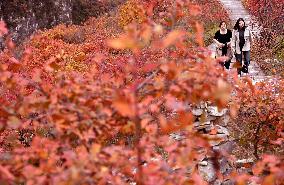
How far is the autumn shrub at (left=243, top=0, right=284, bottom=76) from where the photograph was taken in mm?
14742

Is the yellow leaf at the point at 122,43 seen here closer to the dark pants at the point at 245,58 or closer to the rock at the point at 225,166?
the rock at the point at 225,166

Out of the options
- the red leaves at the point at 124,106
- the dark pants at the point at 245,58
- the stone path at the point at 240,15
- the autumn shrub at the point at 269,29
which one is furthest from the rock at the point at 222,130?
the red leaves at the point at 124,106

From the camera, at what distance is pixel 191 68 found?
3508 mm

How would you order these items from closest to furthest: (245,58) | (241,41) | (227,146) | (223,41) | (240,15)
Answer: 1. (227,146)
2. (223,41)
3. (241,41)
4. (245,58)
5. (240,15)

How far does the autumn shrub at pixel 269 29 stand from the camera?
14.7m

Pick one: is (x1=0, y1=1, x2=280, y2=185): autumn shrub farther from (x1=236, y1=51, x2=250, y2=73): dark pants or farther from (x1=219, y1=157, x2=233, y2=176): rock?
(x1=236, y1=51, x2=250, y2=73): dark pants

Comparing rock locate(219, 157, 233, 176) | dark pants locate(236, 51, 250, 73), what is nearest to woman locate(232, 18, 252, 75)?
dark pants locate(236, 51, 250, 73)

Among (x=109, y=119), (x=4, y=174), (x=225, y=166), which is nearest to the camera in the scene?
(x=4, y=174)

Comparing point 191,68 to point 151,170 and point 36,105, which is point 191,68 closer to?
point 151,170

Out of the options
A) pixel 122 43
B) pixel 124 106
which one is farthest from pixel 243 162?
pixel 122 43

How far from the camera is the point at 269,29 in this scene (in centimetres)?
1522

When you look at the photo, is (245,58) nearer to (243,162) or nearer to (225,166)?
(243,162)

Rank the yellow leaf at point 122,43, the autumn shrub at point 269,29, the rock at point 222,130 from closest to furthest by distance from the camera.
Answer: the yellow leaf at point 122,43, the rock at point 222,130, the autumn shrub at point 269,29

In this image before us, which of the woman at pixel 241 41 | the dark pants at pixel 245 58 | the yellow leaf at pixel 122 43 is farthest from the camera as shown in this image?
the dark pants at pixel 245 58
